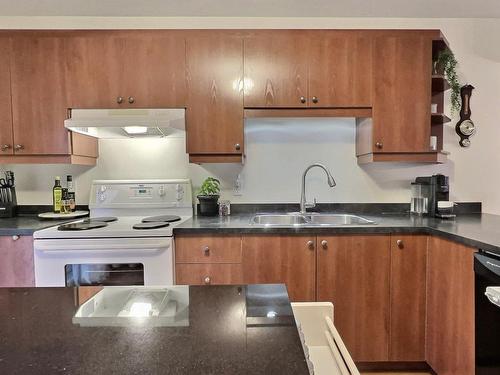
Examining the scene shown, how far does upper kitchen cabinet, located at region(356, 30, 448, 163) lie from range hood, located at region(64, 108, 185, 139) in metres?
1.32

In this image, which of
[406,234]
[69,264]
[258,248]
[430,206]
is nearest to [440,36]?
[430,206]

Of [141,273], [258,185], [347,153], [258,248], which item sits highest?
[347,153]

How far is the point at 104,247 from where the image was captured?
172cm

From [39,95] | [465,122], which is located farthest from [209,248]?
[465,122]

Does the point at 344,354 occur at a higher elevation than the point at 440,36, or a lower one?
lower

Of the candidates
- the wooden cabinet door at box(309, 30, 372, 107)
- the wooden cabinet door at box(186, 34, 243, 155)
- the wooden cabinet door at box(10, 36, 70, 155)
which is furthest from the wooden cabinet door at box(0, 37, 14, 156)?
the wooden cabinet door at box(309, 30, 372, 107)

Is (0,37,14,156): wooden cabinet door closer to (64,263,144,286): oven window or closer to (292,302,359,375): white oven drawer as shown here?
(64,263,144,286): oven window

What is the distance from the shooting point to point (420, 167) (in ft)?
7.72

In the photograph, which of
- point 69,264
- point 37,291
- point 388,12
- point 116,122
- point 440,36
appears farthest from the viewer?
point 388,12

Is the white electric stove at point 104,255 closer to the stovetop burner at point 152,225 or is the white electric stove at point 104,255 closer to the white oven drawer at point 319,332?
the stovetop burner at point 152,225

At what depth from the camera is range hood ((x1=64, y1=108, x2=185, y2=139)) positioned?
6.15 ft

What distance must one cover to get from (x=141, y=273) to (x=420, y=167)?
2142 millimetres

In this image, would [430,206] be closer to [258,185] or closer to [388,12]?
[258,185]

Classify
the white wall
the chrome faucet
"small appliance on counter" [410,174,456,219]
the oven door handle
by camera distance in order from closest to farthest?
the oven door handle, "small appliance on counter" [410,174,456,219], the chrome faucet, the white wall
